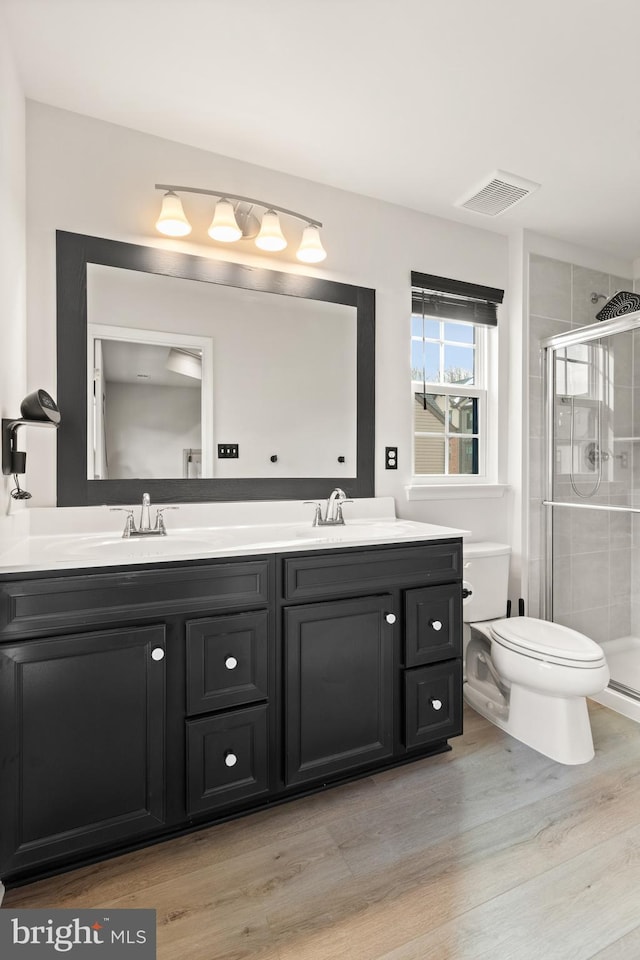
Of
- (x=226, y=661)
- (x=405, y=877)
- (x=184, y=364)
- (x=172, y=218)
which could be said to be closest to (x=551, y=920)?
(x=405, y=877)

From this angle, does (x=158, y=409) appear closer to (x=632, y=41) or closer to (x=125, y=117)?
(x=125, y=117)

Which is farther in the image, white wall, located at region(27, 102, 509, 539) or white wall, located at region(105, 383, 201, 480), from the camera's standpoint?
white wall, located at region(105, 383, 201, 480)

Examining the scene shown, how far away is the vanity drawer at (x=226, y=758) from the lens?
142cm

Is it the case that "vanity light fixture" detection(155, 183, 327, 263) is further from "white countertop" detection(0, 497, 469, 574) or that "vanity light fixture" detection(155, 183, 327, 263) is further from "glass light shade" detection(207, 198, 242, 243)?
"white countertop" detection(0, 497, 469, 574)

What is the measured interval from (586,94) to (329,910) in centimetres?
263

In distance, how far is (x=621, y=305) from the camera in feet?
9.16

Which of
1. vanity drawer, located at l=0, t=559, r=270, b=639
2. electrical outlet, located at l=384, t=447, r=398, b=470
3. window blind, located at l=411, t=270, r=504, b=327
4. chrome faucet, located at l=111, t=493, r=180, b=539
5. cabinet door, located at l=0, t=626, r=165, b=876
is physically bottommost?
cabinet door, located at l=0, t=626, r=165, b=876

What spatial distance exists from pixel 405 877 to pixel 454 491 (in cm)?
161

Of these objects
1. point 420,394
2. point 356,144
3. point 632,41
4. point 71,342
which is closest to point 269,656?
point 71,342

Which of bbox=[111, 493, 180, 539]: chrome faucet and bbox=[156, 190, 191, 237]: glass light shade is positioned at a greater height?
bbox=[156, 190, 191, 237]: glass light shade

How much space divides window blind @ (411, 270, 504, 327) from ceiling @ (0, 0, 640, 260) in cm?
42

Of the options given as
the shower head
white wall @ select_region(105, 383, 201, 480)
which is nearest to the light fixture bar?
white wall @ select_region(105, 383, 201, 480)

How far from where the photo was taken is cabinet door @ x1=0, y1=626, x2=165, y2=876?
4.01ft

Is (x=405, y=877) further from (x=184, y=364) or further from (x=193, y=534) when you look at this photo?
(x=184, y=364)
